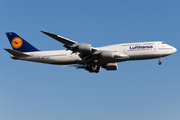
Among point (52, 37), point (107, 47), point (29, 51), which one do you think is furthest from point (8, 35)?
point (107, 47)

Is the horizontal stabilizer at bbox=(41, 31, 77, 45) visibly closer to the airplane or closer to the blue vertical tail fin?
the airplane

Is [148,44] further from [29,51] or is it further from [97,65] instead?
[29,51]

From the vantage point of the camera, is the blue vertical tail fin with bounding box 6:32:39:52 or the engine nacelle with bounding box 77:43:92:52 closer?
the engine nacelle with bounding box 77:43:92:52

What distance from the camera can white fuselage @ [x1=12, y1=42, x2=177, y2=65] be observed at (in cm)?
4191

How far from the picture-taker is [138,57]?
42.1 metres

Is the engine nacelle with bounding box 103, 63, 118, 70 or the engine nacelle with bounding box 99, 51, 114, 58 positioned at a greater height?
the engine nacelle with bounding box 99, 51, 114, 58

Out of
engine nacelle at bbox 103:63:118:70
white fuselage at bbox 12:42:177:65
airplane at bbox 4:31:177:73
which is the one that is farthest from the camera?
engine nacelle at bbox 103:63:118:70

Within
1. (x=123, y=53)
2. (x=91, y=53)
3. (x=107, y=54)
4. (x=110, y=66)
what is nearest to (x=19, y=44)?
(x=91, y=53)

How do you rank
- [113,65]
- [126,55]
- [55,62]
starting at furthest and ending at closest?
[113,65] < [55,62] < [126,55]

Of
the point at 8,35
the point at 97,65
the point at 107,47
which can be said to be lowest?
the point at 97,65

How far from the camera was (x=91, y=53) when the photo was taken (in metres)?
40.8

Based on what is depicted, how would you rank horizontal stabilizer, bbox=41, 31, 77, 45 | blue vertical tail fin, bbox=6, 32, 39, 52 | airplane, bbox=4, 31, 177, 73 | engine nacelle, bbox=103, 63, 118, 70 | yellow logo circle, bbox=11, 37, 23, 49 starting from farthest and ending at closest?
yellow logo circle, bbox=11, 37, 23, 49 → engine nacelle, bbox=103, 63, 118, 70 → blue vertical tail fin, bbox=6, 32, 39, 52 → airplane, bbox=4, 31, 177, 73 → horizontal stabilizer, bbox=41, 31, 77, 45

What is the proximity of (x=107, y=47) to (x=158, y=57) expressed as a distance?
897 centimetres

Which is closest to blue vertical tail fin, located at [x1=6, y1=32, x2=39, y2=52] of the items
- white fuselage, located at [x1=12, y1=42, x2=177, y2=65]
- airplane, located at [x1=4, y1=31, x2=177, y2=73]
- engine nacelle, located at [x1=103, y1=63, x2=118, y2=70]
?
airplane, located at [x1=4, y1=31, x2=177, y2=73]
